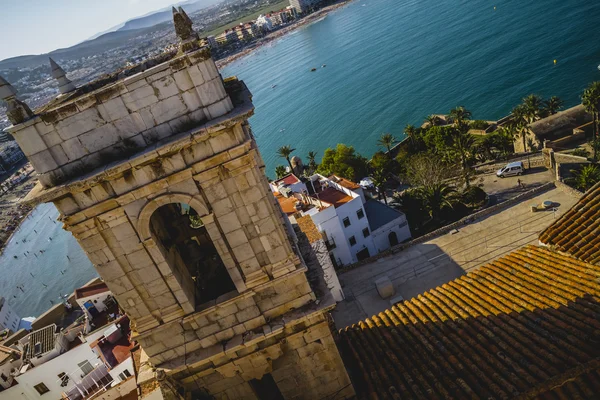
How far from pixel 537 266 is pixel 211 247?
10.9 metres

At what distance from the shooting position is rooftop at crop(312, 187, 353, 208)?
3537cm

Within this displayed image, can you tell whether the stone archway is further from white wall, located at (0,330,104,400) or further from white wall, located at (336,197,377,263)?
white wall, located at (336,197,377,263)

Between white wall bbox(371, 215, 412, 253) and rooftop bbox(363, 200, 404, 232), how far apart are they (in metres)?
0.31

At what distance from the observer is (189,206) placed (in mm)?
8633

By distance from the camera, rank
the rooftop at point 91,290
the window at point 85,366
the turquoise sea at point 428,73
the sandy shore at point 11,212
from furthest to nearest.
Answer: the sandy shore at point 11,212 < the turquoise sea at point 428,73 < the rooftop at point 91,290 < the window at point 85,366

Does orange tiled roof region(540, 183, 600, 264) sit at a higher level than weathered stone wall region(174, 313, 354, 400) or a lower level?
lower

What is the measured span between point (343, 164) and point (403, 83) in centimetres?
5159

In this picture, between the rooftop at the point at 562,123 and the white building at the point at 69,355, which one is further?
the rooftop at the point at 562,123

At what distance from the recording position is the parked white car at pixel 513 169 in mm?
44406

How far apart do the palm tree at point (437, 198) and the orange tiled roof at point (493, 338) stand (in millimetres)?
23162

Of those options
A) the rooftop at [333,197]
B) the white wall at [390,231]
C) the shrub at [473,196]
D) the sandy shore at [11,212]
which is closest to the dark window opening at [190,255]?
the rooftop at [333,197]

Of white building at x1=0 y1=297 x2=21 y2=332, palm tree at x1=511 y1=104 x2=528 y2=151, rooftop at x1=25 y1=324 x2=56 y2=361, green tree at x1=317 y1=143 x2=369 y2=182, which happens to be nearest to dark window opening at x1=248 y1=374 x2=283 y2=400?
rooftop at x1=25 y1=324 x2=56 y2=361

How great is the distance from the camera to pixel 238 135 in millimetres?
7688

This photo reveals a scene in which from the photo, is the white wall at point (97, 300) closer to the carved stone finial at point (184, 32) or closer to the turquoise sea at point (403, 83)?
the carved stone finial at point (184, 32)
